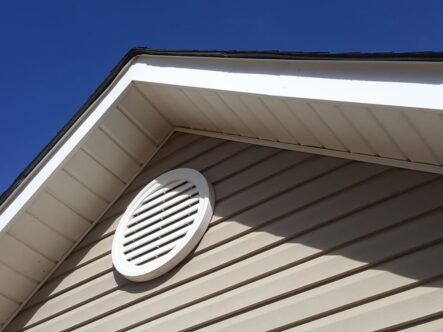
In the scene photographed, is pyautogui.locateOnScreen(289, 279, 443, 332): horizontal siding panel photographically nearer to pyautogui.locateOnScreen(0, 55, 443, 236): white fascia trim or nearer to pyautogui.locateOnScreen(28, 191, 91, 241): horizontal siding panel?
pyautogui.locateOnScreen(0, 55, 443, 236): white fascia trim

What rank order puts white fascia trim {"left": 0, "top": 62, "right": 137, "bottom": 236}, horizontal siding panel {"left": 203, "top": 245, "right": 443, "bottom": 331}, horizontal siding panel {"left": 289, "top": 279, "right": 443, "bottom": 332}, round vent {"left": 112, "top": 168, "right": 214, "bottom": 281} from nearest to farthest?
horizontal siding panel {"left": 289, "top": 279, "right": 443, "bottom": 332} < horizontal siding panel {"left": 203, "top": 245, "right": 443, "bottom": 331} < round vent {"left": 112, "top": 168, "right": 214, "bottom": 281} < white fascia trim {"left": 0, "top": 62, "right": 137, "bottom": 236}

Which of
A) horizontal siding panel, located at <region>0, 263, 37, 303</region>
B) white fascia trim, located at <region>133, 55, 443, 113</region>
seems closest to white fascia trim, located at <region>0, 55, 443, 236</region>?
white fascia trim, located at <region>133, 55, 443, 113</region>

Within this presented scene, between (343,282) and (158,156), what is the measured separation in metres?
2.17

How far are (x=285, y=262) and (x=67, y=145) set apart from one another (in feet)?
6.22

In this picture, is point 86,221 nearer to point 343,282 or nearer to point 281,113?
point 281,113

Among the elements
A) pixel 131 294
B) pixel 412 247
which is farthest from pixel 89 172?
pixel 412 247

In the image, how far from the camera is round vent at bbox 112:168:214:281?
3883 mm

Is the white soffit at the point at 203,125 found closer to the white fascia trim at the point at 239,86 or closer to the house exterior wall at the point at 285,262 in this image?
the white fascia trim at the point at 239,86

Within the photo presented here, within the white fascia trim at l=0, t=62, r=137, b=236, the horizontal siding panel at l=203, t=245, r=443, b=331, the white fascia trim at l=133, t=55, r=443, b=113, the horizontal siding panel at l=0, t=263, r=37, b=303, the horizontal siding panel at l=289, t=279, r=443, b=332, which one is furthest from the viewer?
the horizontal siding panel at l=0, t=263, r=37, b=303

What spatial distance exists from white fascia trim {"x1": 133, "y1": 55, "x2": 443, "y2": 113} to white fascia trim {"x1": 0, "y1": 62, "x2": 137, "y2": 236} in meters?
0.23

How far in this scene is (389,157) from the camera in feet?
10.7

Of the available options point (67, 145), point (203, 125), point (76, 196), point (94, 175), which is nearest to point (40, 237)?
point (76, 196)

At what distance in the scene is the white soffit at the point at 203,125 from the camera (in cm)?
274

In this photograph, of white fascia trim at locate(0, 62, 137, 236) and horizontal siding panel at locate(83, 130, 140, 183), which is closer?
white fascia trim at locate(0, 62, 137, 236)
